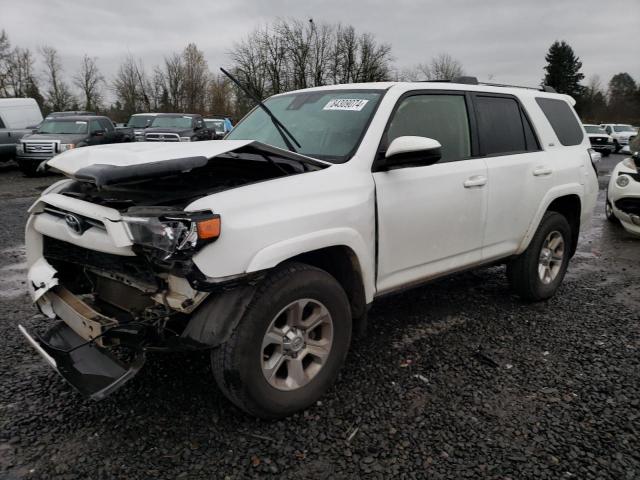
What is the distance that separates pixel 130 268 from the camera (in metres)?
2.59

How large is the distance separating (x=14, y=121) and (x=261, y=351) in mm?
18338

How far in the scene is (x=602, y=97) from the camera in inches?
2346

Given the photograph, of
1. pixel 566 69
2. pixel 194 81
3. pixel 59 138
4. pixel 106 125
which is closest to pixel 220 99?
pixel 194 81

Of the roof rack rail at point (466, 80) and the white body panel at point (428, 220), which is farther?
the roof rack rail at point (466, 80)

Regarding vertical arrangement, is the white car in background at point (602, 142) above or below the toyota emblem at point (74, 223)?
below

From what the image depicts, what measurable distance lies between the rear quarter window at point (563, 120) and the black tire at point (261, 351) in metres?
2.95

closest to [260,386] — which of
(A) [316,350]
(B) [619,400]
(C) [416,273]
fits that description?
(A) [316,350]

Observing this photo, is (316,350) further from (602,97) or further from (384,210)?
(602,97)

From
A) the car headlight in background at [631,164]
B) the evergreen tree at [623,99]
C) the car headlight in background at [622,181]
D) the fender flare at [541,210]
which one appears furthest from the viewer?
the evergreen tree at [623,99]

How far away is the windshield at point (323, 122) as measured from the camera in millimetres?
3107

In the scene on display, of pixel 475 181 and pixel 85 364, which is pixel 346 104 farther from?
pixel 85 364

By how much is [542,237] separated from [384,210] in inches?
79.4

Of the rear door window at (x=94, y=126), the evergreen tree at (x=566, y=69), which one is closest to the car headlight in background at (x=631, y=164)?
the rear door window at (x=94, y=126)

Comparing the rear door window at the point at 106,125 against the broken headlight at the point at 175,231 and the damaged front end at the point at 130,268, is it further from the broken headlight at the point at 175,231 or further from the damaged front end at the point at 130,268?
the broken headlight at the point at 175,231
